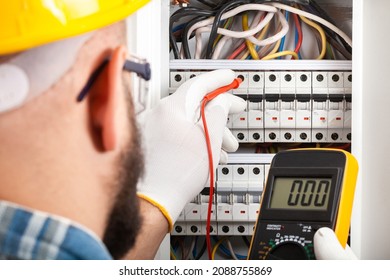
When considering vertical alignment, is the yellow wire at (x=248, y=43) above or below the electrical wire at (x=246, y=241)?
above

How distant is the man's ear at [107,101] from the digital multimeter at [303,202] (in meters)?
0.39

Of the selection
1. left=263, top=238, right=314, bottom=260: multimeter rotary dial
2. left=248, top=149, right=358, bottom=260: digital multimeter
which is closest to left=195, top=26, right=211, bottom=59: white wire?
left=248, top=149, right=358, bottom=260: digital multimeter

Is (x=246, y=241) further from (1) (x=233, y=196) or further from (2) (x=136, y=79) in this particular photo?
(2) (x=136, y=79)

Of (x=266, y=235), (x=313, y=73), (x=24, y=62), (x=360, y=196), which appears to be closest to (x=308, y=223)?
(x=266, y=235)

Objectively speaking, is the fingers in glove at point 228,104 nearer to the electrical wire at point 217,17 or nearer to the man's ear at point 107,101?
the electrical wire at point 217,17

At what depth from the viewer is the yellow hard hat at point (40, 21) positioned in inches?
21.2

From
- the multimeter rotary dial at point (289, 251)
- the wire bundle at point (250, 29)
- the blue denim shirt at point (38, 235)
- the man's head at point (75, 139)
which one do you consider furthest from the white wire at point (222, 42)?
the blue denim shirt at point (38, 235)

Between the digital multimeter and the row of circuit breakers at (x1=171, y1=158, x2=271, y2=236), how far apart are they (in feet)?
0.80

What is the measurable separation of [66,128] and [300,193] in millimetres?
454

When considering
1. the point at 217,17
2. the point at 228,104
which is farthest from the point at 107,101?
the point at 217,17

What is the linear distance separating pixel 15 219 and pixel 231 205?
68 cm

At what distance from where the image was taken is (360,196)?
1091 mm
